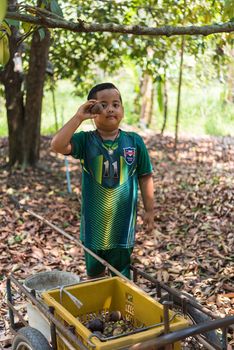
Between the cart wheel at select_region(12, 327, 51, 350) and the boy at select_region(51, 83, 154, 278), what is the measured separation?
0.77m

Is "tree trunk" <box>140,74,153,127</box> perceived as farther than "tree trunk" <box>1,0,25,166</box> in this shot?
Yes

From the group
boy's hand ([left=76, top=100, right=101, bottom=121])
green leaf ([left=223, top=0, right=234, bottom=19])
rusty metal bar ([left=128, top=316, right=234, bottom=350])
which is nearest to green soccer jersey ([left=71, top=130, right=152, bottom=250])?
boy's hand ([left=76, top=100, right=101, bottom=121])

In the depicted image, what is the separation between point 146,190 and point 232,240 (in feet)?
5.95

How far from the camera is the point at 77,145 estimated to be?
319cm

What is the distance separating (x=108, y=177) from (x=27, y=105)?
4.60 metres

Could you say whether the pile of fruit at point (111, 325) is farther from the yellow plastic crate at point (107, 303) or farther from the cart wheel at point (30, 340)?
the cart wheel at point (30, 340)

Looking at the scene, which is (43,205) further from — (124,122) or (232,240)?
(124,122)

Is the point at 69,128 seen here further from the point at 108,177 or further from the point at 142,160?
the point at 142,160

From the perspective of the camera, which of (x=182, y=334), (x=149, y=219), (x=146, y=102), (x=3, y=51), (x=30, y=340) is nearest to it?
(x=182, y=334)

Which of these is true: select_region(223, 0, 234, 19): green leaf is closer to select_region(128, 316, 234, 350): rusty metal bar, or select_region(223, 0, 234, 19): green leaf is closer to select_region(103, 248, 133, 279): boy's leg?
select_region(103, 248, 133, 279): boy's leg

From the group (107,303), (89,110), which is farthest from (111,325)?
(89,110)

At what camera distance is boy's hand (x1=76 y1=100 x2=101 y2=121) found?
297 cm

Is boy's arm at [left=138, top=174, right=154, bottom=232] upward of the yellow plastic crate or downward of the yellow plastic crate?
upward

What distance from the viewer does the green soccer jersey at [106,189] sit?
321 centimetres
